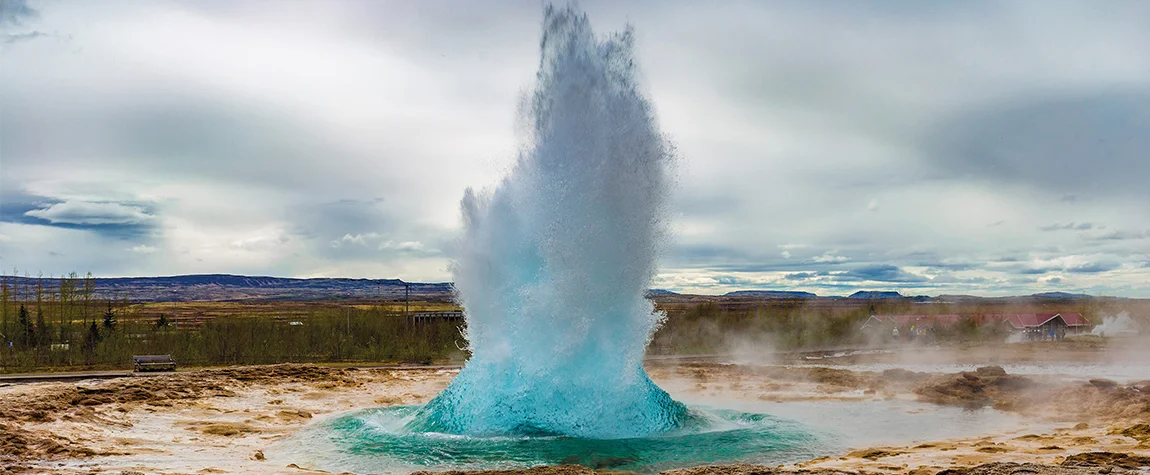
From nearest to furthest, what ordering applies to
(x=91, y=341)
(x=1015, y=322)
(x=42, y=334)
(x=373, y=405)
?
1. (x=373, y=405)
2. (x=91, y=341)
3. (x=42, y=334)
4. (x=1015, y=322)

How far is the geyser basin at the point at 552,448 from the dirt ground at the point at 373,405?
1.07 m

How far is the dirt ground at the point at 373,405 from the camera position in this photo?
42.0 ft

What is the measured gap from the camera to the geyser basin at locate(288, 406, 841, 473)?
13.9 m

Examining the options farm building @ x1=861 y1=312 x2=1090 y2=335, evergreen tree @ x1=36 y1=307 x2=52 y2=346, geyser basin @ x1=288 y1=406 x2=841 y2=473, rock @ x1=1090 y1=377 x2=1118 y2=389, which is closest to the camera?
geyser basin @ x1=288 y1=406 x2=841 y2=473

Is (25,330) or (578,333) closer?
(578,333)

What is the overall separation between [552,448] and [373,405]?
9414mm

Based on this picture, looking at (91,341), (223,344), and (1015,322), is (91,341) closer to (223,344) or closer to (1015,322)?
(223,344)

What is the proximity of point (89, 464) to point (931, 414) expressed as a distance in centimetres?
1899

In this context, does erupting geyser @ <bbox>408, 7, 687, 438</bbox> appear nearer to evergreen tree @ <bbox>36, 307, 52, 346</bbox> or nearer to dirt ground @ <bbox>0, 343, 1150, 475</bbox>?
dirt ground @ <bbox>0, 343, 1150, 475</bbox>

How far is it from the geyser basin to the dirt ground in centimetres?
107

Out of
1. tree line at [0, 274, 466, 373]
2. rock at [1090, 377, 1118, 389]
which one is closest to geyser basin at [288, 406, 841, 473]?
rock at [1090, 377, 1118, 389]

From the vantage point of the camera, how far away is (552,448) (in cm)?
1503

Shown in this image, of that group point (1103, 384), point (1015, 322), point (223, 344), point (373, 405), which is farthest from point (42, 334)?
point (1015, 322)

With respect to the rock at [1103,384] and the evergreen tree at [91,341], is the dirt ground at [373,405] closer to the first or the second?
the rock at [1103,384]
